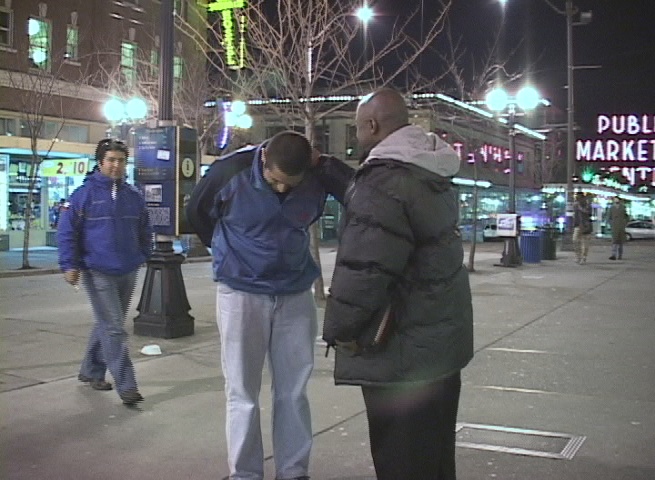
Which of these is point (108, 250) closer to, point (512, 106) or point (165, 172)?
point (165, 172)

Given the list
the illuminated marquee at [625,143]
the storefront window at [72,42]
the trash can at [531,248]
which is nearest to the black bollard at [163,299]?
the trash can at [531,248]

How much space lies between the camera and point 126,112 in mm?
22219

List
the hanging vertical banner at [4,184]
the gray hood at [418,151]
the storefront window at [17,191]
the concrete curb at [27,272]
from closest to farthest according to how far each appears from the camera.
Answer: the gray hood at [418,151]
the concrete curb at [27,272]
the hanging vertical banner at [4,184]
the storefront window at [17,191]

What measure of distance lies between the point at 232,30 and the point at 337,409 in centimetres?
1012

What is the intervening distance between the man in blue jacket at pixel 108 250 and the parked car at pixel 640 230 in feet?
147

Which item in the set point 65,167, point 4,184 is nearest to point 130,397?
point 65,167

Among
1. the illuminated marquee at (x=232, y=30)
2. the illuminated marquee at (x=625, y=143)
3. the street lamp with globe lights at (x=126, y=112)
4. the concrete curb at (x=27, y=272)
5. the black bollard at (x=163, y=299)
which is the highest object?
the illuminated marquee at (x=625, y=143)

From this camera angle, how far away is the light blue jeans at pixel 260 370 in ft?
14.1

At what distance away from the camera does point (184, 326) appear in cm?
959

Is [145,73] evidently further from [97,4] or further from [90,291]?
[90,291]

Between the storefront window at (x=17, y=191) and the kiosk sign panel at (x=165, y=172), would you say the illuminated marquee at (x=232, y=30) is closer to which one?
the kiosk sign panel at (x=165, y=172)

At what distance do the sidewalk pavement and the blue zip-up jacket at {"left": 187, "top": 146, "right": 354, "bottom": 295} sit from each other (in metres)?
1.27

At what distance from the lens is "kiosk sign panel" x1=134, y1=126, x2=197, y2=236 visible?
31.2ft

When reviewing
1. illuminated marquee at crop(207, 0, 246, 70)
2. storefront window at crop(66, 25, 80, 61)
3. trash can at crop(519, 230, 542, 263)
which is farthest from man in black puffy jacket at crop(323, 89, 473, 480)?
storefront window at crop(66, 25, 80, 61)
